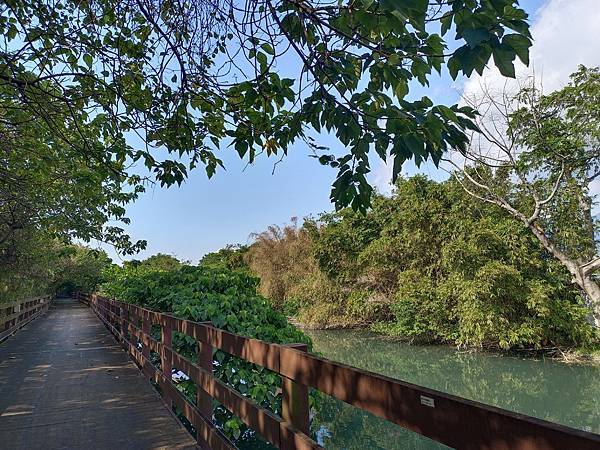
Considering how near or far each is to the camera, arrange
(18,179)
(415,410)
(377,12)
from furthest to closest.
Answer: (18,179)
(377,12)
(415,410)

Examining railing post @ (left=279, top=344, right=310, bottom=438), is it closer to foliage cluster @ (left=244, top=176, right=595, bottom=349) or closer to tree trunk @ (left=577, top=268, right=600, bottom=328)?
foliage cluster @ (left=244, top=176, right=595, bottom=349)

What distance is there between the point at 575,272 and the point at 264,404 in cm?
1221

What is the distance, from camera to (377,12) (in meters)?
2.02

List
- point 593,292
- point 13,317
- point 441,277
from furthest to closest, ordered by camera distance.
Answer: point 441,277, point 593,292, point 13,317

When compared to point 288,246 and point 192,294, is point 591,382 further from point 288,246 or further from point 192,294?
point 288,246

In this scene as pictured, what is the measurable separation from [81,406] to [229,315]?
68.7 inches

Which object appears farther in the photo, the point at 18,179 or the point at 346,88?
the point at 18,179

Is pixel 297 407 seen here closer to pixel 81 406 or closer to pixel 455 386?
pixel 81 406

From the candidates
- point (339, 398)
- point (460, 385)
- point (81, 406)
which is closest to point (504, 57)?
point (339, 398)

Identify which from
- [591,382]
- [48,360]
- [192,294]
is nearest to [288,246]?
[591,382]

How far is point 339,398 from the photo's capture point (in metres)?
1.93

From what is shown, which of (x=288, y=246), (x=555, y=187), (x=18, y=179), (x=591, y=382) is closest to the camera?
(x=18, y=179)

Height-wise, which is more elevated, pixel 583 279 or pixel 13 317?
pixel 583 279

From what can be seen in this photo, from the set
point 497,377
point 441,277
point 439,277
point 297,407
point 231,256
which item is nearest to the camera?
point 297,407
